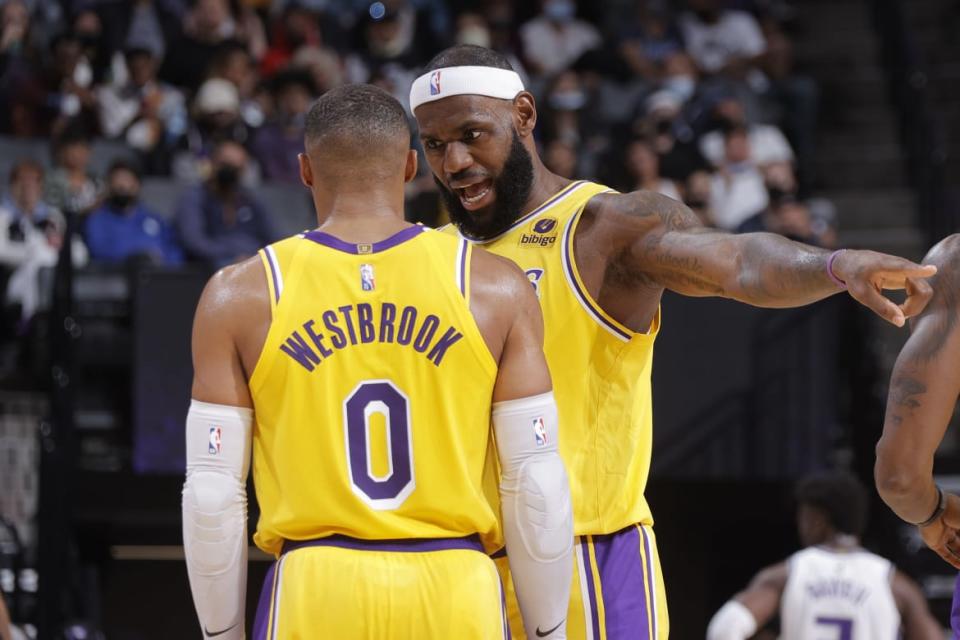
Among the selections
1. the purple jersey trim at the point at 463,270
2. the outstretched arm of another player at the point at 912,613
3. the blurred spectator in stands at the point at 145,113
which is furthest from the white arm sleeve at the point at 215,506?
the blurred spectator in stands at the point at 145,113

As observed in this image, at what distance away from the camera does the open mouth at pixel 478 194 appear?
4.65m

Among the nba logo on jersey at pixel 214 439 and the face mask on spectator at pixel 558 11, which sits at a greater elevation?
the face mask on spectator at pixel 558 11

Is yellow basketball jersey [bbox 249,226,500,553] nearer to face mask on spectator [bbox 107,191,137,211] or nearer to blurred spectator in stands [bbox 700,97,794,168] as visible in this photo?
face mask on spectator [bbox 107,191,137,211]

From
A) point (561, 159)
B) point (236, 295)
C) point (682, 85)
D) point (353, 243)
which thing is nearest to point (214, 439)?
point (236, 295)

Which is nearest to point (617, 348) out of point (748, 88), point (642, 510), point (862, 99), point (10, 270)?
point (642, 510)

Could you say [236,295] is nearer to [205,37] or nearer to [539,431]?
[539,431]

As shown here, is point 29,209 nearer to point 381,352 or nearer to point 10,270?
point 10,270

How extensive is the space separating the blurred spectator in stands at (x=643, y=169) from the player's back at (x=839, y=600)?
4401 mm

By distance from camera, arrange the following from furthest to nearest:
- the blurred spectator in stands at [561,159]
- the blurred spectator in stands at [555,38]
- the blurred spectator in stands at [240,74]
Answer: the blurred spectator in stands at [555,38]
the blurred spectator in stands at [240,74]
the blurred spectator in stands at [561,159]

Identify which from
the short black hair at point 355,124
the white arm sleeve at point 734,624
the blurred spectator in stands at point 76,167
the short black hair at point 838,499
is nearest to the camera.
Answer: the short black hair at point 355,124

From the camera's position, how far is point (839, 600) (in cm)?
771

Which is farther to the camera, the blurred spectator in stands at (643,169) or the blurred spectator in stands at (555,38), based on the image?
the blurred spectator in stands at (555,38)

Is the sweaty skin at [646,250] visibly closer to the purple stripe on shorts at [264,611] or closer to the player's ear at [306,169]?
the player's ear at [306,169]

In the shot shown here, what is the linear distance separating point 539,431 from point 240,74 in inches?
394
